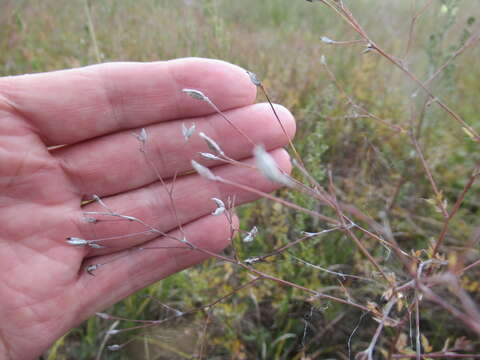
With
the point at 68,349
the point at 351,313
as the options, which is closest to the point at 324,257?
the point at 351,313

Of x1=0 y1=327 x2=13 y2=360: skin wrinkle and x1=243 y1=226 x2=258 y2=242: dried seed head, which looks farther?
x1=0 y1=327 x2=13 y2=360: skin wrinkle

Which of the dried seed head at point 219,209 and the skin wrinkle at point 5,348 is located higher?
the dried seed head at point 219,209

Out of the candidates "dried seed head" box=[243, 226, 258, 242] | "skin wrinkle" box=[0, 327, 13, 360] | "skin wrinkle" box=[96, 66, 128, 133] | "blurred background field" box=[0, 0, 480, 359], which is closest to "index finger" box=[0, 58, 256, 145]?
"skin wrinkle" box=[96, 66, 128, 133]

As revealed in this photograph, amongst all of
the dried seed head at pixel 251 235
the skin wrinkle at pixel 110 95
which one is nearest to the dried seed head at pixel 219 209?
the dried seed head at pixel 251 235

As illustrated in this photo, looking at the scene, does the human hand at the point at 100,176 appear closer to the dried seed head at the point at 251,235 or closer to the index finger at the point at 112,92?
the index finger at the point at 112,92

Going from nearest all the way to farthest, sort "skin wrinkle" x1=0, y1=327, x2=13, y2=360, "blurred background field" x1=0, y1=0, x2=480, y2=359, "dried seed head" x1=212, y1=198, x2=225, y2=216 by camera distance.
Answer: "dried seed head" x1=212, y1=198, x2=225, y2=216 < "skin wrinkle" x1=0, y1=327, x2=13, y2=360 < "blurred background field" x1=0, y1=0, x2=480, y2=359

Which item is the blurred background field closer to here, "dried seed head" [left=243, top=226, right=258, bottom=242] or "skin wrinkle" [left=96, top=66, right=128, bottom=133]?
"dried seed head" [left=243, top=226, right=258, bottom=242]
